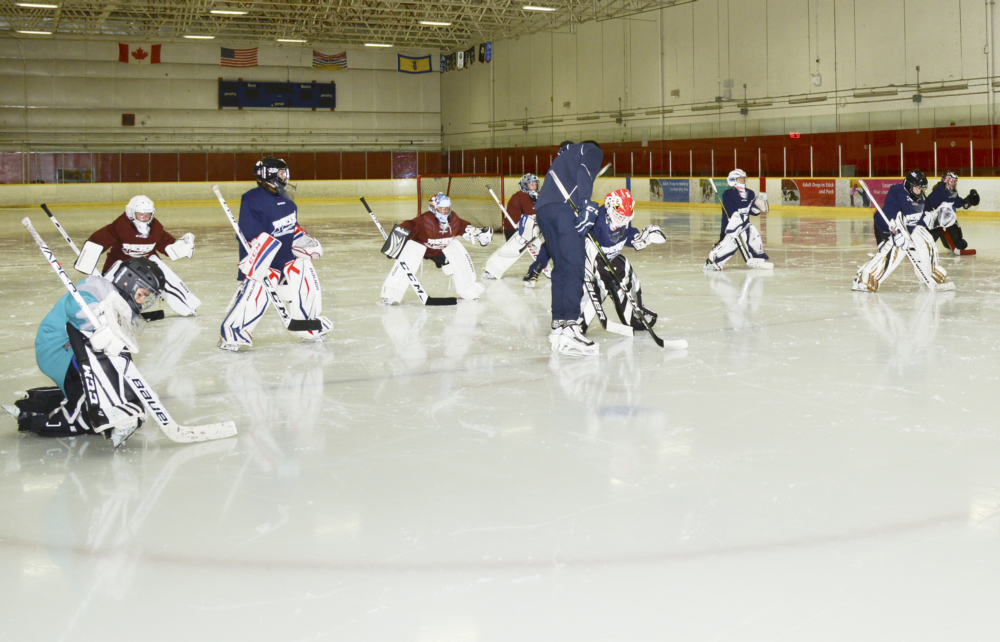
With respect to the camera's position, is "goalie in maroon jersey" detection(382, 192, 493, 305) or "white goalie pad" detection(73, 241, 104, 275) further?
"goalie in maroon jersey" detection(382, 192, 493, 305)

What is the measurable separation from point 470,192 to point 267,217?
1530cm

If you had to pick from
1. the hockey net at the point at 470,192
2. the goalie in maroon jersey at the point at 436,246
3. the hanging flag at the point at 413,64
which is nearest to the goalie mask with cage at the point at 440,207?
the goalie in maroon jersey at the point at 436,246

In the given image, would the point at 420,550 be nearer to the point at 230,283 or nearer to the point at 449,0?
the point at 230,283

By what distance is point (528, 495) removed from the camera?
3.18m

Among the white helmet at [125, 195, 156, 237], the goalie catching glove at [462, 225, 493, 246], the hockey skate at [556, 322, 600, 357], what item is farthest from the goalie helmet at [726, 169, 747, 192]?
the white helmet at [125, 195, 156, 237]

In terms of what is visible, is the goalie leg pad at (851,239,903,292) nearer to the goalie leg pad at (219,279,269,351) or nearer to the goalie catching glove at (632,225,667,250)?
the goalie catching glove at (632,225,667,250)

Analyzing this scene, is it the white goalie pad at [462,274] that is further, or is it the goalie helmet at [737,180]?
the goalie helmet at [737,180]

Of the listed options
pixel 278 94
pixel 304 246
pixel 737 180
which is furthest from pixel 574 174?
pixel 278 94

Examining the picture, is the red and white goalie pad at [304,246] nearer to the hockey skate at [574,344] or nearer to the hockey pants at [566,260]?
the hockey pants at [566,260]

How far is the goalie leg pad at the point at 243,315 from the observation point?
5.94 m

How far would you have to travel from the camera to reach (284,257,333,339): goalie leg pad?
6.27m

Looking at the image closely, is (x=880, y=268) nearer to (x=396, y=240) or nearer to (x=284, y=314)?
(x=396, y=240)

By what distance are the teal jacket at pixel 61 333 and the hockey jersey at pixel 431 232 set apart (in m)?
4.45

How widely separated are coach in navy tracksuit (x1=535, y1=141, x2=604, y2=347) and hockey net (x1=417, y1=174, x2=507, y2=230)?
1334 centimetres
